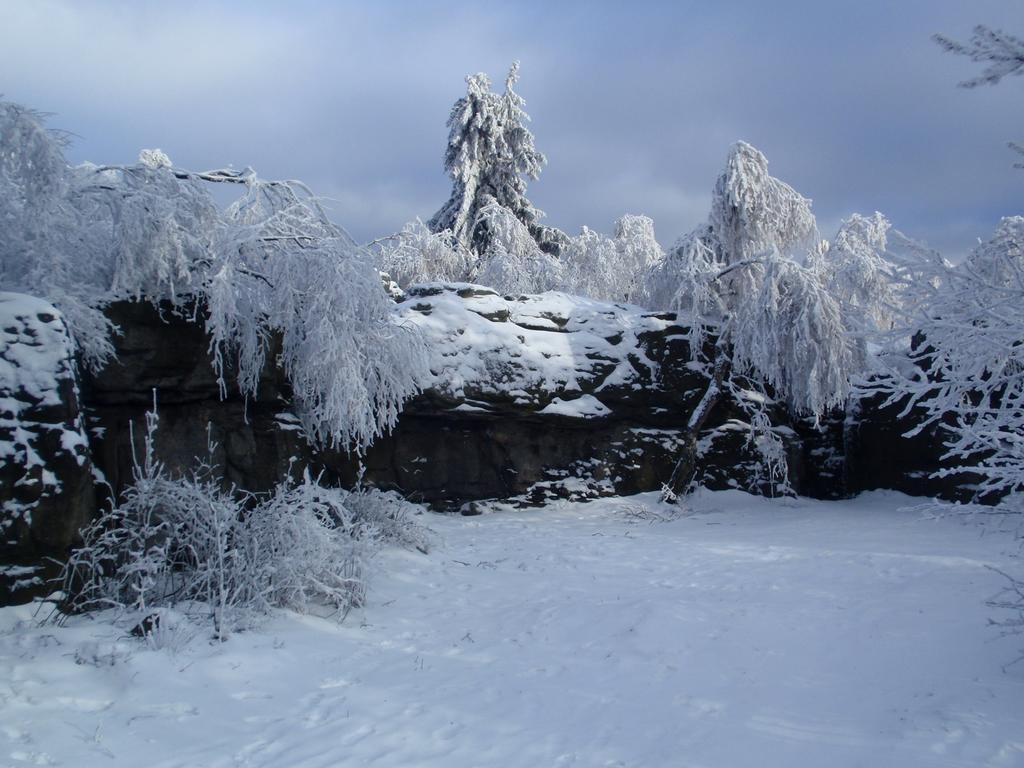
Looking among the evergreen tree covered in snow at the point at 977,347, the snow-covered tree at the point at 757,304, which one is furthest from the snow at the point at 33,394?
the snow-covered tree at the point at 757,304

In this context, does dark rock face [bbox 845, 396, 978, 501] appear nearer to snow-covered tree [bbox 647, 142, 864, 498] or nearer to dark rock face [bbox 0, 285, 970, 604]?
dark rock face [bbox 0, 285, 970, 604]

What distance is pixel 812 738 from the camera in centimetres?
358

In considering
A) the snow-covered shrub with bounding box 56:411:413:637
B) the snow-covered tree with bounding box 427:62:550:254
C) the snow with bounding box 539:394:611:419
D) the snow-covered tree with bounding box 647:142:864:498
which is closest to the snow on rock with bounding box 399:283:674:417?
the snow with bounding box 539:394:611:419

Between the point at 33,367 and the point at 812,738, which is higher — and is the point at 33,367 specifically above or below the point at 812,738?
above

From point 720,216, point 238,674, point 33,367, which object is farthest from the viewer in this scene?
point 720,216

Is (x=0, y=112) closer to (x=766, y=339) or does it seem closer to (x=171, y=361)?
(x=171, y=361)

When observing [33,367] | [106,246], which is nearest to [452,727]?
[33,367]

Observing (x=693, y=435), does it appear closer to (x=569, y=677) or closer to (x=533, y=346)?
(x=533, y=346)

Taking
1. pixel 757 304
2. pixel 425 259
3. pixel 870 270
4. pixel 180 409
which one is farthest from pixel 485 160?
pixel 180 409

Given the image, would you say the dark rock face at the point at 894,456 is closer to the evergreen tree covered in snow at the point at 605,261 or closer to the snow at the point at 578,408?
the snow at the point at 578,408

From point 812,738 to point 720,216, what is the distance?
31.7ft

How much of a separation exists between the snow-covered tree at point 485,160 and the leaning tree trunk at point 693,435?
11.6m

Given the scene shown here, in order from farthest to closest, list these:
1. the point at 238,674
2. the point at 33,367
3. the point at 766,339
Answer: the point at 766,339
the point at 33,367
the point at 238,674

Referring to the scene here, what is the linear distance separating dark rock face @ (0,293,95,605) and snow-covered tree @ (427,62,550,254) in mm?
16519
